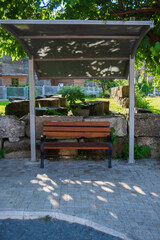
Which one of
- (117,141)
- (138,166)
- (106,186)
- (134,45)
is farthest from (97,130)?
(134,45)

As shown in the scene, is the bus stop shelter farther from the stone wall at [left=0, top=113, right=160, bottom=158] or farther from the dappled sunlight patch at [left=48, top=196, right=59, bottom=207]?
the dappled sunlight patch at [left=48, top=196, right=59, bottom=207]

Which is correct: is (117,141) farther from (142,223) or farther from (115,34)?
(142,223)

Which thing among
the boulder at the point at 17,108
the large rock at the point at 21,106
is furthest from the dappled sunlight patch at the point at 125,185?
the boulder at the point at 17,108

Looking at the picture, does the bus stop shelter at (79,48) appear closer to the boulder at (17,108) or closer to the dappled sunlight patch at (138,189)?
the dappled sunlight patch at (138,189)

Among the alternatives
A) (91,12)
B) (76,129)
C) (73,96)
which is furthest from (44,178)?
(91,12)

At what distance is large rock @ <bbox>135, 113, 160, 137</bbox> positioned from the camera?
6.31 metres

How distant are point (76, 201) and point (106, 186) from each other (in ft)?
2.69

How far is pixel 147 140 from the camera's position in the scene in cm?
640

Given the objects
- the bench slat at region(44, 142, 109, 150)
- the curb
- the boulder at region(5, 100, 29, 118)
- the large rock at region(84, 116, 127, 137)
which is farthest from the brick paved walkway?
the boulder at region(5, 100, 29, 118)

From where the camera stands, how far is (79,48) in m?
5.84

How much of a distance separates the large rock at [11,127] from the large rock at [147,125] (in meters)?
2.75

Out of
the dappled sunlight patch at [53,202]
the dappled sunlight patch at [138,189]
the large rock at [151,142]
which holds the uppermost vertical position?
the large rock at [151,142]

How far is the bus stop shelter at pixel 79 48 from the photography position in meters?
4.70

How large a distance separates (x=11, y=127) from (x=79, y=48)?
2.43 meters
